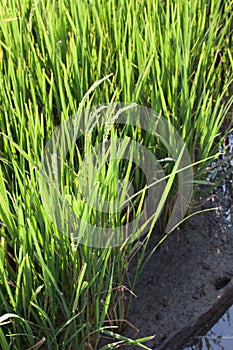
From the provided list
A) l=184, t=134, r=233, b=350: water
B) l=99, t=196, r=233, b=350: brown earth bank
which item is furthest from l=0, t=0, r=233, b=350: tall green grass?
l=184, t=134, r=233, b=350: water

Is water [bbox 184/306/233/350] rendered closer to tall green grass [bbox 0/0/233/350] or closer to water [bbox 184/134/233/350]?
water [bbox 184/134/233/350]

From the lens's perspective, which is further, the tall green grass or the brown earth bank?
the brown earth bank

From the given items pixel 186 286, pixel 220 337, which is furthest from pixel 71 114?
pixel 220 337

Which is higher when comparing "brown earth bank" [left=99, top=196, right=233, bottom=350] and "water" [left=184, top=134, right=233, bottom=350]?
"brown earth bank" [left=99, top=196, right=233, bottom=350]

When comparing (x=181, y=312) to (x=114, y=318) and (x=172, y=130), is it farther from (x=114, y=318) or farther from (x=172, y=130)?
(x=172, y=130)

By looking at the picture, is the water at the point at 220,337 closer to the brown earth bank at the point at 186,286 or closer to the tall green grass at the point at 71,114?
the brown earth bank at the point at 186,286

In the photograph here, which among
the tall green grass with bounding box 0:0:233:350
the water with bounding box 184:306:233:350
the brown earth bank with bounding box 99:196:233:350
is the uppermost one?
the tall green grass with bounding box 0:0:233:350
